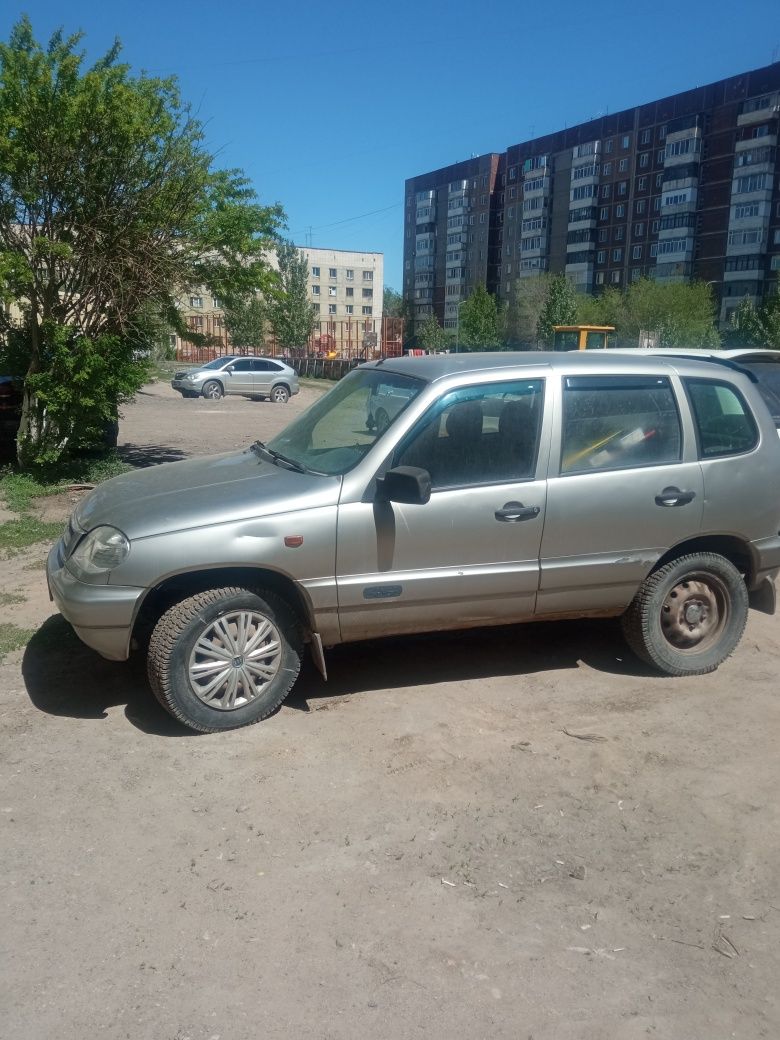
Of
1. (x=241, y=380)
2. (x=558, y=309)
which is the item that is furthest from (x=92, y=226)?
(x=558, y=309)

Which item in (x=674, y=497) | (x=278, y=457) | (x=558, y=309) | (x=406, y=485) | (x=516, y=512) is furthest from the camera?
(x=558, y=309)

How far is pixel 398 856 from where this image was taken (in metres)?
3.55

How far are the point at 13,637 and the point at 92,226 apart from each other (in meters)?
6.11

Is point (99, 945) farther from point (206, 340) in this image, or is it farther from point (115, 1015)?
point (206, 340)

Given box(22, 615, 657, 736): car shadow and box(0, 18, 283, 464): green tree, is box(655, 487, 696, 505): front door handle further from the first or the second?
box(0, 18, 283, 464): green tree

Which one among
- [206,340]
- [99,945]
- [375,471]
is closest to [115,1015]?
[99,945]

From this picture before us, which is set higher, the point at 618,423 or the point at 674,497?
the point at 618,423

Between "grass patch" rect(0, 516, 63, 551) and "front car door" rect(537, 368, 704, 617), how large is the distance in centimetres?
530

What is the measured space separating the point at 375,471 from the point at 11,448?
32.5ft

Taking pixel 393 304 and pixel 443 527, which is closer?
pixel 443 527

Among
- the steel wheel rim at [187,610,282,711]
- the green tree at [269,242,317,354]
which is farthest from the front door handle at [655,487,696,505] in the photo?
the green tree at [269,242,317,354]

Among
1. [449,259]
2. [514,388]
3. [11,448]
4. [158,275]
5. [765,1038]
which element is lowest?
[765,1038]

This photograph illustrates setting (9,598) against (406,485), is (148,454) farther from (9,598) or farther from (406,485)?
(406,485)

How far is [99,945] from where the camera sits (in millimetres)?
3014
